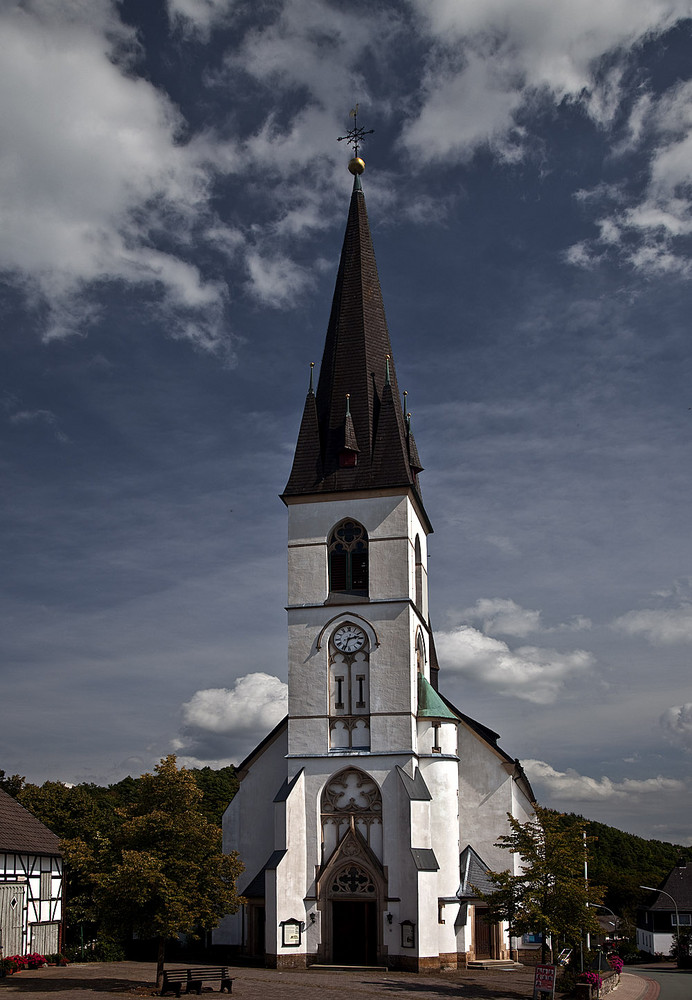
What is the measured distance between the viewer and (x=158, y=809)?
30047mm

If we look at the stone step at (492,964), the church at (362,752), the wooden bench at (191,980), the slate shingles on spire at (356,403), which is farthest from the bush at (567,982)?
the slate shingles on spire at (356,403)

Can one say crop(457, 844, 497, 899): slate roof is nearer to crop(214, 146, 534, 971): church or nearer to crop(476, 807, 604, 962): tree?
crop(214, 146, 534, 971): church

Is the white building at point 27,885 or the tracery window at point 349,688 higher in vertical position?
the tracery window at point 349,688

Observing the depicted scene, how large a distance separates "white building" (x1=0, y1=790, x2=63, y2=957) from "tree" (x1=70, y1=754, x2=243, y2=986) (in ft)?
27.0

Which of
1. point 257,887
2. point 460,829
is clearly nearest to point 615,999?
point 460,829

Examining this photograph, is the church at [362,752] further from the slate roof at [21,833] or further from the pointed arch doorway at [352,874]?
the slate roof at [21,833]

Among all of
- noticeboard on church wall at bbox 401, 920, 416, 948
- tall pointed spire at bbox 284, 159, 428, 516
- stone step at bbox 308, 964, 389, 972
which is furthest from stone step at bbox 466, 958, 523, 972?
tall pointed spire at bbox 284, 159, 428, 516

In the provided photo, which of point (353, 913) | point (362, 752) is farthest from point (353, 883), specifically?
point (362, 752)

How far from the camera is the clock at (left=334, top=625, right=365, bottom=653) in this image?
4019cm

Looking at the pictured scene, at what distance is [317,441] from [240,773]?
584 inches

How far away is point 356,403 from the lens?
43562 millimetres

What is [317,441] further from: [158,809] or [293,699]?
[158,809]

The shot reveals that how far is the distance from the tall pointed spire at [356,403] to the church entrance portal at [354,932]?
53.5ft

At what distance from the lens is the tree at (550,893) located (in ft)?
94.8
